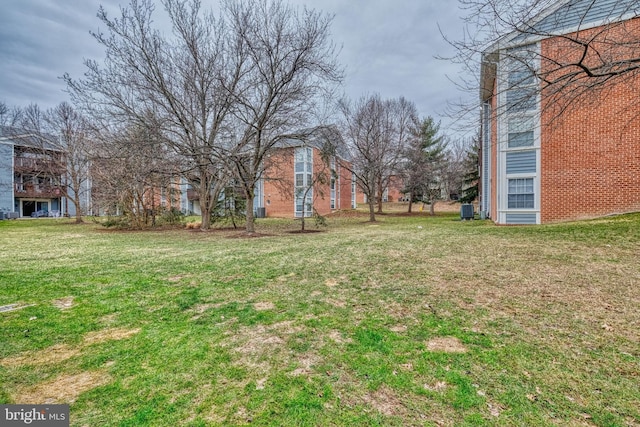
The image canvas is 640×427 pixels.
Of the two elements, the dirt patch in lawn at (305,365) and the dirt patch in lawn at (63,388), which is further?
the dirt patch in lawn at (305,365)

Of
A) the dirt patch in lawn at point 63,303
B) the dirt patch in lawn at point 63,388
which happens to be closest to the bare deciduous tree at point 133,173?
the dirt patch in lawn at point 63,303

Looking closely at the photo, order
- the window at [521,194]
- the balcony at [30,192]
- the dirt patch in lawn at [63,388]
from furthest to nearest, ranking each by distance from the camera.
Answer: the balcony at [30,192], the window at [521,194], the dirt patch in lawn at [63,388]

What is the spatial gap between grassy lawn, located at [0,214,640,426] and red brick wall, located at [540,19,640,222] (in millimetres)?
7377

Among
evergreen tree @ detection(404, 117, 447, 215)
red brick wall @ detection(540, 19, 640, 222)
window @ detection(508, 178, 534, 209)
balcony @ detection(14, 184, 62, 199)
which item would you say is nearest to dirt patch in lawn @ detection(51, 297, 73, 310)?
red brick wall @ detection(540, 19, 640, 222)

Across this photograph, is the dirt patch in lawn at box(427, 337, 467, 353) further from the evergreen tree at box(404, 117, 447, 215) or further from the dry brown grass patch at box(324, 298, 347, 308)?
the evergreen tree at box(404, 117, 447, 215)

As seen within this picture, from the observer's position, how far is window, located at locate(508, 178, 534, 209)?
12.8 metres

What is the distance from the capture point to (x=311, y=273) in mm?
5633

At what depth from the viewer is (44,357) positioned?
2805mm

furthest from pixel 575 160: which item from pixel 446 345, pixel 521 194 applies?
pixel 446 345

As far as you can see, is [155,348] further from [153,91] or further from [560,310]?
[153,91]

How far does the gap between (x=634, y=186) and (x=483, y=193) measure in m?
8.61

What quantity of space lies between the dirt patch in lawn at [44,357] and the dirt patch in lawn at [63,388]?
1.34ft

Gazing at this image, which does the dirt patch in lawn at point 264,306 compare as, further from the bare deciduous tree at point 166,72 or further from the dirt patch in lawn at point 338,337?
the bare deciduous tree at point 166,72

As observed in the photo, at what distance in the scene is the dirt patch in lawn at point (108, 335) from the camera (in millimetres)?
3139
